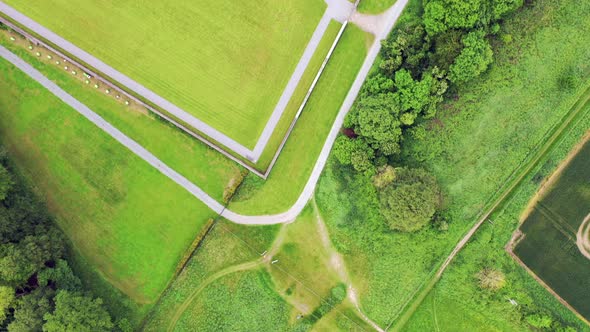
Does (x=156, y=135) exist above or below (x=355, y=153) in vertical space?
below

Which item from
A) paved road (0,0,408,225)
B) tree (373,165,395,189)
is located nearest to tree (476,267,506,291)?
tree (373,165,395,189)

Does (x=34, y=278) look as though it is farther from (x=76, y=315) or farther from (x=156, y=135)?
(x=156, y=135)

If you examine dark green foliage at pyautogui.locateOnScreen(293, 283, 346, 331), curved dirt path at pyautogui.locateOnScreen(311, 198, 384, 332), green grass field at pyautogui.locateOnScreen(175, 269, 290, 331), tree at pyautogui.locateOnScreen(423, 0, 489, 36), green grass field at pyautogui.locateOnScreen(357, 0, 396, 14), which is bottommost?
green grass field at pyautogui.locateOnScreen(175, 269, 290, 331)

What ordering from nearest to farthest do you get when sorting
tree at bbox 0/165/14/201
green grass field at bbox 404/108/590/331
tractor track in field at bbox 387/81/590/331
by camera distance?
tree at bbox 0/165/14/201, green grass field at bbox 404/108/590/331, tractor track in field at bbox 387/81/590/331

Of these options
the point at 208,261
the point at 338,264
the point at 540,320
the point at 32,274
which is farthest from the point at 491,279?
the point at 32,274

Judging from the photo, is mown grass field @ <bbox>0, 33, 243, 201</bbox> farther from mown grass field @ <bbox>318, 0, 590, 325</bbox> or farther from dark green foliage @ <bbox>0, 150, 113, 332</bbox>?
mown grass field @ <bbox>318, 0, 590, 325</bbox>

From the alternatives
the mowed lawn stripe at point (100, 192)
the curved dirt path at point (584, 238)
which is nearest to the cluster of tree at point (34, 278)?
the mowed lawn stripe at point (100, 192)
